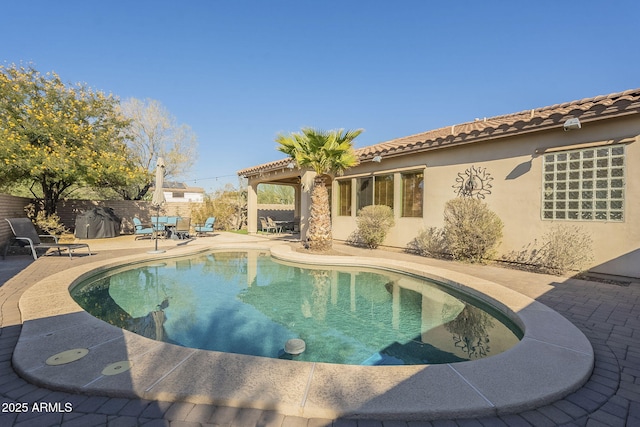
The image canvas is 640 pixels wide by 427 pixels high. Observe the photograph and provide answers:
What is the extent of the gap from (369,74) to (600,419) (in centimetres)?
1869

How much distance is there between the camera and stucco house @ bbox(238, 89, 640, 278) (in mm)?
6953

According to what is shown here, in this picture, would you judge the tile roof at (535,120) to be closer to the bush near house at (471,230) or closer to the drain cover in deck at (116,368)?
the bush near house at (471,230)

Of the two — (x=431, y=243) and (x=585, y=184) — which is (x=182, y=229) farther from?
(x=585, y=184)

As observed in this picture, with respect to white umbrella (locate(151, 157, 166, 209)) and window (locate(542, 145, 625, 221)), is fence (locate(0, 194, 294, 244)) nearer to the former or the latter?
white umbrella (locate(151, 157, 166, 209))

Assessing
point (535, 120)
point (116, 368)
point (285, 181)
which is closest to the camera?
point (116, 368)

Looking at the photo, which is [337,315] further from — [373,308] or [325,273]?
[325,273]

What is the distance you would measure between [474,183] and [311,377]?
9.15m

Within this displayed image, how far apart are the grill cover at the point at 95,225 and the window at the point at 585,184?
18.9 metres

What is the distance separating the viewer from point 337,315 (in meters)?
5.61

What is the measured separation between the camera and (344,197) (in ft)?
48.2

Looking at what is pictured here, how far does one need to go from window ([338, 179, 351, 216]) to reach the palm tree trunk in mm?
3084

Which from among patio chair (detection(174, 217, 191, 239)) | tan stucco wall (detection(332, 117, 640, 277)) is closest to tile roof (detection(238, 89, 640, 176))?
tan stucco wall (detection(332, 117, 640, 277))

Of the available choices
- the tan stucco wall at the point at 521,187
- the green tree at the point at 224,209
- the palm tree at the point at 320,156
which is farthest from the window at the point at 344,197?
the green tree at the point at 224,209

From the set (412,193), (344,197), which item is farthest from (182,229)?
(412,193)
